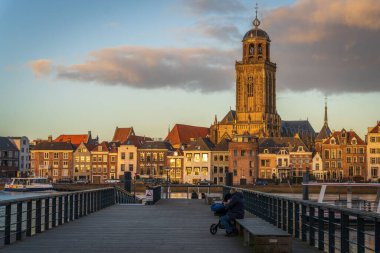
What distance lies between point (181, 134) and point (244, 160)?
39.5 m

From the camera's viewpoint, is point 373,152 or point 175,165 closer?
point 373,152

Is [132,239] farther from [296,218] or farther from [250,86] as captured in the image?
[250,86]

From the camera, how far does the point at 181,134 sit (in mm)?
167875

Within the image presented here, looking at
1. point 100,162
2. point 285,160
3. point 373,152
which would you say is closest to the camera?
point 373,152

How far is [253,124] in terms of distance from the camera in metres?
→ 161

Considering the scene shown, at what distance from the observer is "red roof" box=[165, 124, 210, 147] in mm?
165750

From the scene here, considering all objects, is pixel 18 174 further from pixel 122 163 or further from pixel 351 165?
pixel 351 165

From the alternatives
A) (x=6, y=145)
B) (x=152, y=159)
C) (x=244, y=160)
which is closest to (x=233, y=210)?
(x=244, y=160)

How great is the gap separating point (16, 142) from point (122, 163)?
25.4 m

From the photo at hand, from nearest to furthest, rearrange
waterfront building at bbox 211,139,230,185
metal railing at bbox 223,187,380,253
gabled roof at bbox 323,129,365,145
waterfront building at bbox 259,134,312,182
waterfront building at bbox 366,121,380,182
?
metal railing at bbox 223,187,380,253 → waterfront building at bbox 366,121,380,182 → gabled roof at bbox 323,129,365,145 → waterfront building at bbox 259,134,312,182 → waterfront building at bbox 211,139,230,185

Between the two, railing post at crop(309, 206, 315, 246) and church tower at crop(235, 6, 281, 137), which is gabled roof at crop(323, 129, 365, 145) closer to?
church tower at crop(235, 6, 281, 137)

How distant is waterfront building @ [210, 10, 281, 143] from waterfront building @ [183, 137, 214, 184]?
25.4 metres

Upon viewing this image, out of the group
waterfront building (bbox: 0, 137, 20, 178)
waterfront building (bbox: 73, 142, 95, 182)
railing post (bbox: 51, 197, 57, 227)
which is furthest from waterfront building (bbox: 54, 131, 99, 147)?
railing post (bbox: 51, 197, 57, 227)

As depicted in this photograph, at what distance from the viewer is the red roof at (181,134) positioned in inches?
6526
